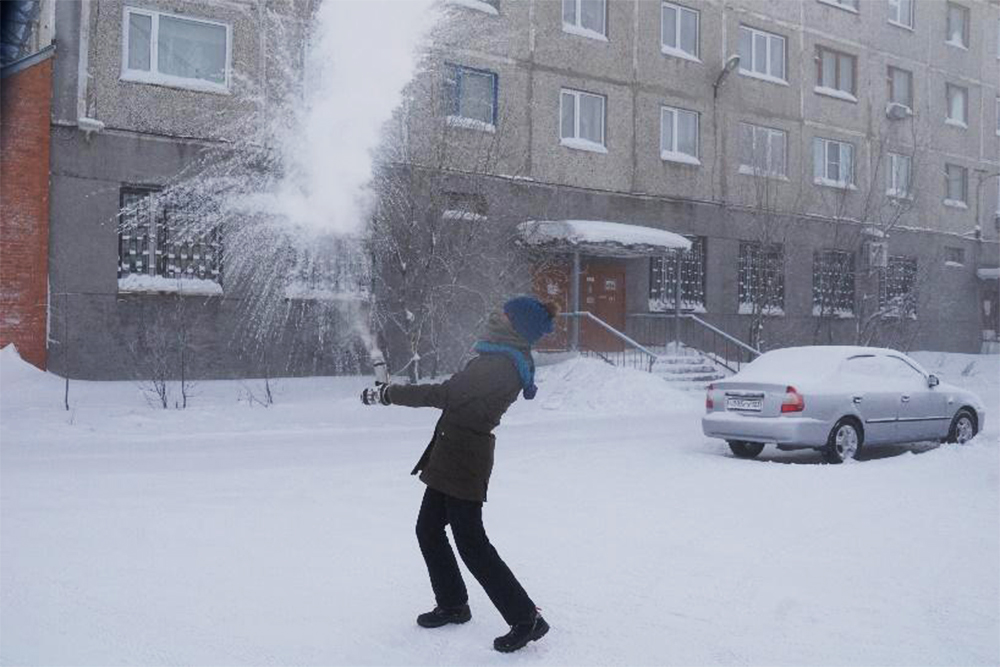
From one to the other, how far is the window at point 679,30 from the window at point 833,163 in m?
5.20

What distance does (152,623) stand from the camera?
16.7ft

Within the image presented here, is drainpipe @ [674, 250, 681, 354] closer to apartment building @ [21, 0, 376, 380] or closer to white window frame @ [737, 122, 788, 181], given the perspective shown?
white window frame @ [737, 122, 788, 181]

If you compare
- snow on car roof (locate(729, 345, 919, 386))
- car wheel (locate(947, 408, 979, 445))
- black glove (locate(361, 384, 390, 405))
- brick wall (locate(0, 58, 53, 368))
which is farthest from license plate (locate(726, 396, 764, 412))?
brick wall (locate(0, 58, 53, 368))

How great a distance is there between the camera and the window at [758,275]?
83.8ft

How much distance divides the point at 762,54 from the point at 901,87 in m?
6.64

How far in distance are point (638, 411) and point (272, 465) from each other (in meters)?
7.92

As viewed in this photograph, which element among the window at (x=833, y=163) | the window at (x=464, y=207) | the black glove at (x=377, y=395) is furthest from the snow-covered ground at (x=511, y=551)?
the window at (x=833, y=163)

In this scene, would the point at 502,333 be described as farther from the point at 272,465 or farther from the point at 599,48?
the point at 599,48

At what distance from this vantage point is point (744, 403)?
11.6m

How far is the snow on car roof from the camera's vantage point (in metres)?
11.6

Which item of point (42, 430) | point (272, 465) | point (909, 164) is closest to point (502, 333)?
point (272, 465)

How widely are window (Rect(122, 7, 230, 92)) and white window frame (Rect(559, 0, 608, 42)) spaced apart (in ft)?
25.9

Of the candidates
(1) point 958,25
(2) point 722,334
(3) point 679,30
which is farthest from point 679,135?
(1) point 958,25

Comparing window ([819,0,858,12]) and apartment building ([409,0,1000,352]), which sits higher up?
window ([819,0,858,12])
